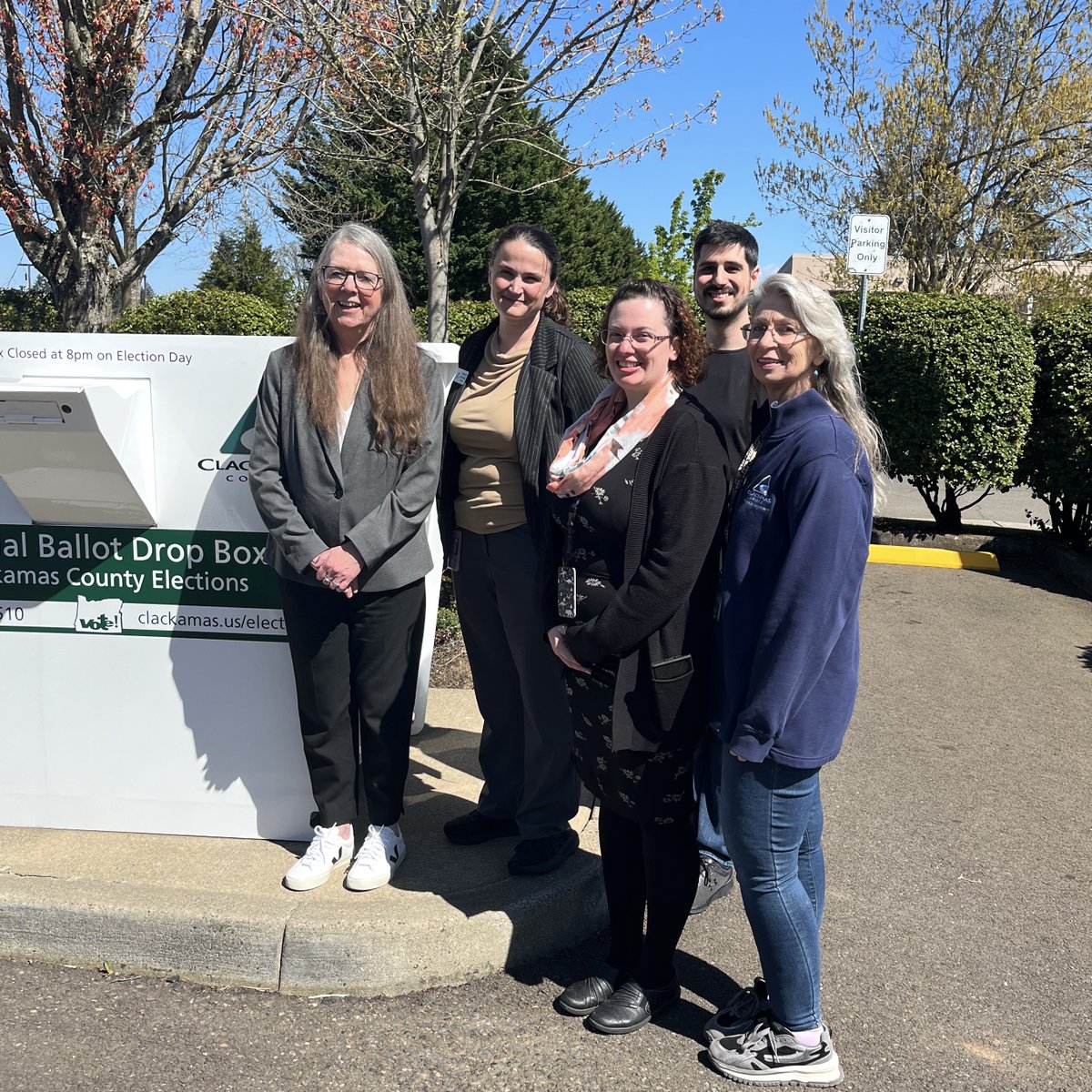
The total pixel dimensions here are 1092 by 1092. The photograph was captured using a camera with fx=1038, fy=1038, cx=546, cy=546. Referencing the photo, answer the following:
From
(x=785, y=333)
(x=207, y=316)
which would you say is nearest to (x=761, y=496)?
(x=785, y=333)

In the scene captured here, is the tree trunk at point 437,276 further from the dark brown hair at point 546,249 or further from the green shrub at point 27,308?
the green shrub at point 27,308

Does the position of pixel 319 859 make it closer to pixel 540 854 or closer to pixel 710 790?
pixel 540 854

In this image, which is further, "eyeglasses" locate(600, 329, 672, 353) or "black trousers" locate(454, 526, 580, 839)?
"black trousers" locate(454, 526, 580, 839)

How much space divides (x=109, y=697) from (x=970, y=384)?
7330 millimetres

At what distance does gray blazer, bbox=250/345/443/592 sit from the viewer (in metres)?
3.01

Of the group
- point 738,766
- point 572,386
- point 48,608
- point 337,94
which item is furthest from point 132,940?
point 337,94

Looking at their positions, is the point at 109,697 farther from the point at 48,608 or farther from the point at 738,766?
the point at 738,766

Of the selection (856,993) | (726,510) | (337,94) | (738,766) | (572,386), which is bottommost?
(856,993)

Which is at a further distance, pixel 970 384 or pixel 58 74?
pixel 58 74

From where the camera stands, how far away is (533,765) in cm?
333

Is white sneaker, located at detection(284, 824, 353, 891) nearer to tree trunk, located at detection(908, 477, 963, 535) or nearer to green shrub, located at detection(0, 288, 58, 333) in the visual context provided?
tree trunk, located at detection(908, 477, 963, 535)

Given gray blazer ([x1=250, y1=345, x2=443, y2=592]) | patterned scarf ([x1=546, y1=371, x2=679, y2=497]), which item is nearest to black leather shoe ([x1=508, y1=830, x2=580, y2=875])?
gray blazer ([x1=250, y1=345, x2=443, y2=592])

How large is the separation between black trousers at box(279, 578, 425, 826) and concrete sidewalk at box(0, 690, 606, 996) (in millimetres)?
281

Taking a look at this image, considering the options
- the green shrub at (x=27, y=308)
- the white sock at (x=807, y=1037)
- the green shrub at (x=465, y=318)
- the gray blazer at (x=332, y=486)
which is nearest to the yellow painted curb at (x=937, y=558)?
the green shrub at (x=465, y=318)
